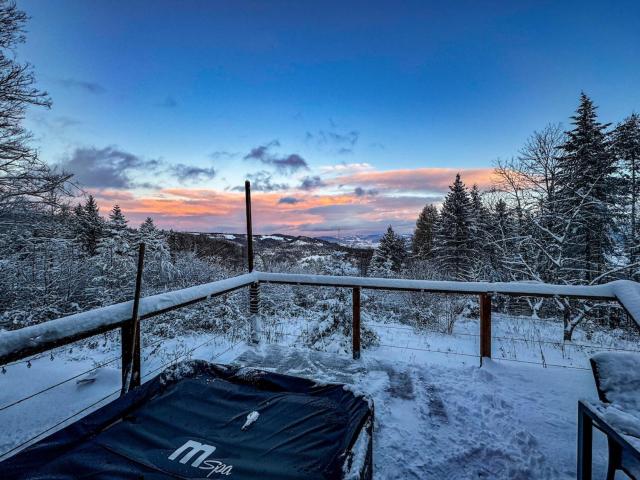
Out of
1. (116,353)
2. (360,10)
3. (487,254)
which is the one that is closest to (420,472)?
(116,353)

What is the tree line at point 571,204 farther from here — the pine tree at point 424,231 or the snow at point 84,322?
the pine tree at point 424,231

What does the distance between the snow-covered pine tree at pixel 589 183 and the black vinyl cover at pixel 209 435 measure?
11481 millimetres

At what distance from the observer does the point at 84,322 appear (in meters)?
1.69

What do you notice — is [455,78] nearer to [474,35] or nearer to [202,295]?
[474,35]

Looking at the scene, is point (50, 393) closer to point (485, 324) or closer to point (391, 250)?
point (485, 324)

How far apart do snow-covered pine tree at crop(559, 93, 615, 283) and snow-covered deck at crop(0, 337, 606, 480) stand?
947cm

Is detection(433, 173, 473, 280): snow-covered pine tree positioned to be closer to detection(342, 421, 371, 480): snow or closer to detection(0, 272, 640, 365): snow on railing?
detection(0, 272, 640, 365): snow on railing

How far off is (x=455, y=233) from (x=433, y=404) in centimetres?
1748

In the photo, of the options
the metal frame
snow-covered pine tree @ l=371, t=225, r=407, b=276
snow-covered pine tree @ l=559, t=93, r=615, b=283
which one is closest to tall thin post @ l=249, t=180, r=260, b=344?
the metal frame

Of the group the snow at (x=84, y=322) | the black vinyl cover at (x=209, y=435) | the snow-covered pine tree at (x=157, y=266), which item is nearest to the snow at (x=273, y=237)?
the snow-covered pine tree at (x=157, y=266)

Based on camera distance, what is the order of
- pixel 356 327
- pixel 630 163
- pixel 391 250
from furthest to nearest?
Result: pixel 391 250
pixel 630 163
pixel 356 327

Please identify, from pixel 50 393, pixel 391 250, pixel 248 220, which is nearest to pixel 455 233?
pixel 391 250

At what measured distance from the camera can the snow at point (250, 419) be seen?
5.01ft

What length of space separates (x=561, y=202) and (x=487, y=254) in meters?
6.94
